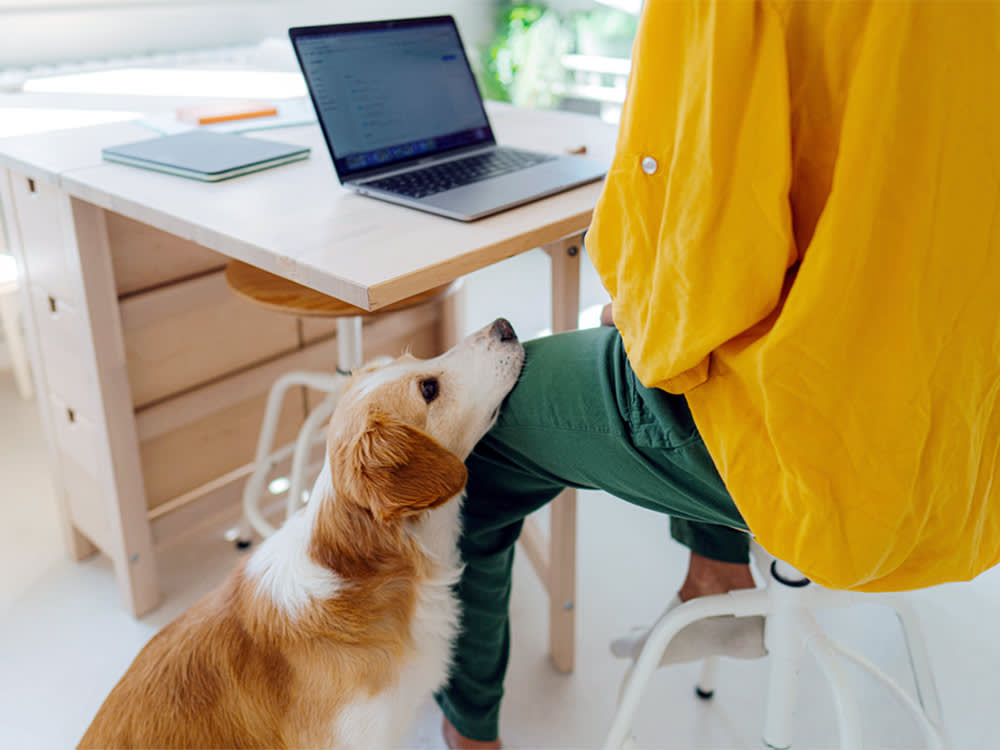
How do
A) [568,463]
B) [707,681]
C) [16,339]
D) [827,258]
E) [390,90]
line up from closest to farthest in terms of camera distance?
[827,258]
[568,463]
[390,90]
[707,681]
[16,339]

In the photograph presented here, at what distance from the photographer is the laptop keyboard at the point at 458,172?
3.89ft

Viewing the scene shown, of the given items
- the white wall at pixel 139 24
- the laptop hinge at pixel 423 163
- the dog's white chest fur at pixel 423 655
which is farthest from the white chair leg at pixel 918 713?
the white wall at pixel 139 24

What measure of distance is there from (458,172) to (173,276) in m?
0.69

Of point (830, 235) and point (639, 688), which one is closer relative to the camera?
point (830, 235)

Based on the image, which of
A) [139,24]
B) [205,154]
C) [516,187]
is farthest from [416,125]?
[139,24]

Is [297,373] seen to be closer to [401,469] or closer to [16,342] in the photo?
[401,469]

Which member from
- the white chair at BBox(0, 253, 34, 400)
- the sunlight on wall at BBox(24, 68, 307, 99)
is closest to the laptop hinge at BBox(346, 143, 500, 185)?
the sunlight on wall at BBox(24, 68, 307, 99)

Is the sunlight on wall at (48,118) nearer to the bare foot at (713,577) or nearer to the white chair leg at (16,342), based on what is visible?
the white chair leg at (16,342)

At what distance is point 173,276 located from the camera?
5.37ft

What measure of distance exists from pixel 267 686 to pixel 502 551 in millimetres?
339

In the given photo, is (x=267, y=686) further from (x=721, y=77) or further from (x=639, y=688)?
(x=721, y=77)

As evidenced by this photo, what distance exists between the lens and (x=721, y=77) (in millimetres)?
644

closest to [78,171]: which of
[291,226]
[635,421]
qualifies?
[291,226]

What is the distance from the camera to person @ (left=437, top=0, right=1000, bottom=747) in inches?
24.5
